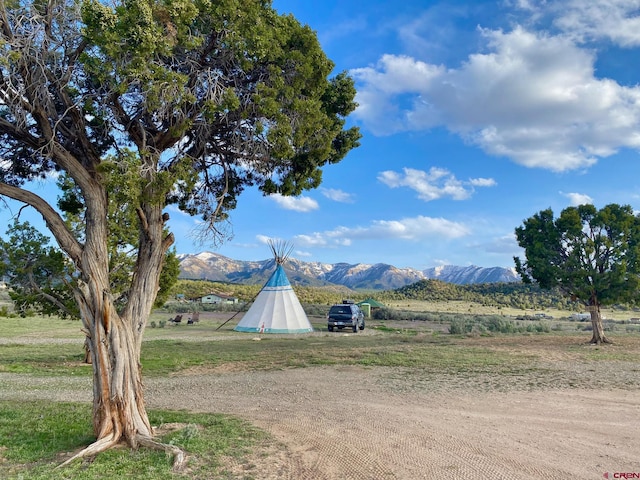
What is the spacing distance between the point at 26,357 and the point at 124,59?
1507cm

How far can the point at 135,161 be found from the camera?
575 centimetres

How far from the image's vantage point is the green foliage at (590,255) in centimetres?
2016

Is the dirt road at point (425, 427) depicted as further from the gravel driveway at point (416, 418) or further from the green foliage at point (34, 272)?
the green foliage at point (34, 272)

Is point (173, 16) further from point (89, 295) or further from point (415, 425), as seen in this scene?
point (415, 425)

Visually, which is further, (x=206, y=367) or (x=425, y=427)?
(x=206, y=367)

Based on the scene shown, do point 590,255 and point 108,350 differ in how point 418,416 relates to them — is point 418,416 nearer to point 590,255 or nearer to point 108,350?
point 108,350

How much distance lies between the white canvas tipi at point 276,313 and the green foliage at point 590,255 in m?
13.1

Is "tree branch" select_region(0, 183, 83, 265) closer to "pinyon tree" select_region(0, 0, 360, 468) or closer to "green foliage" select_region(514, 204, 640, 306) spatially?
"pinyon tree" select_region(0, 0, 360, 468)

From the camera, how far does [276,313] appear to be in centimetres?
2728

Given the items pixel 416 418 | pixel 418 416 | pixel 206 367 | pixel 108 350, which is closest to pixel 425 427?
pixel 416 418

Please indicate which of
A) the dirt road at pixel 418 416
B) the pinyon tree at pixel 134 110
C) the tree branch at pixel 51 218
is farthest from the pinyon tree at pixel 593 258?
the tree branch at pixel 51 218

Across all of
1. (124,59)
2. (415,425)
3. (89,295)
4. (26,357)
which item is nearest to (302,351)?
(26,357)

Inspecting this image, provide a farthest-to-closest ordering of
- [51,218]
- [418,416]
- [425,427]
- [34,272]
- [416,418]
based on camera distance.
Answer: [34,272]
[418,416]
[416,418]
[425,427]
[51,218]

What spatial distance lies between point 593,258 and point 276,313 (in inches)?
667
